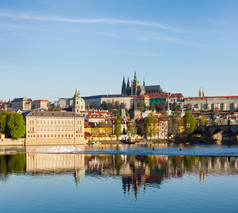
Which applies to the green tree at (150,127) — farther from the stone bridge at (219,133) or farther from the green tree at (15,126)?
the green tree at (15,126)

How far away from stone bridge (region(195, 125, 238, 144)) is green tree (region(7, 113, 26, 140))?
5183 cm

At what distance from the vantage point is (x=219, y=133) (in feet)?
417

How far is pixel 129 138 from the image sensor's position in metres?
107

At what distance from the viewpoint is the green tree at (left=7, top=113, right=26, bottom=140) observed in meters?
87.6

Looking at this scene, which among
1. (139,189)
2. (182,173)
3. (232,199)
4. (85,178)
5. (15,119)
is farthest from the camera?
(15,119)

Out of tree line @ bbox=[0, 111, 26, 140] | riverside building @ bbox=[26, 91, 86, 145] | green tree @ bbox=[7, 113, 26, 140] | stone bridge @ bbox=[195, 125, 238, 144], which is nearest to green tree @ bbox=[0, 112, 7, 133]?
tree line @ bbox=[0, 111, 26, 140]

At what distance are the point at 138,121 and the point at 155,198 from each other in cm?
10307

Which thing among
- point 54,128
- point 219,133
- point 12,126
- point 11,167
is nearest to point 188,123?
point 219,133

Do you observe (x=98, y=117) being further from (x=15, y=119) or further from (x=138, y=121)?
(x=15, y=119)

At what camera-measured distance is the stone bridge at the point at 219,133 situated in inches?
4512

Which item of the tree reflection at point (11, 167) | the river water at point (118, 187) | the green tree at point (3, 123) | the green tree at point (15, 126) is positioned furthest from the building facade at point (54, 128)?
the river water at point (118, 187)

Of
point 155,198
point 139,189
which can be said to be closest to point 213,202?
point 155,198

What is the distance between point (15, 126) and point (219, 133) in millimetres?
63349

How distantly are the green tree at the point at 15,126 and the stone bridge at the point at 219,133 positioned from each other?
51.8 metres
